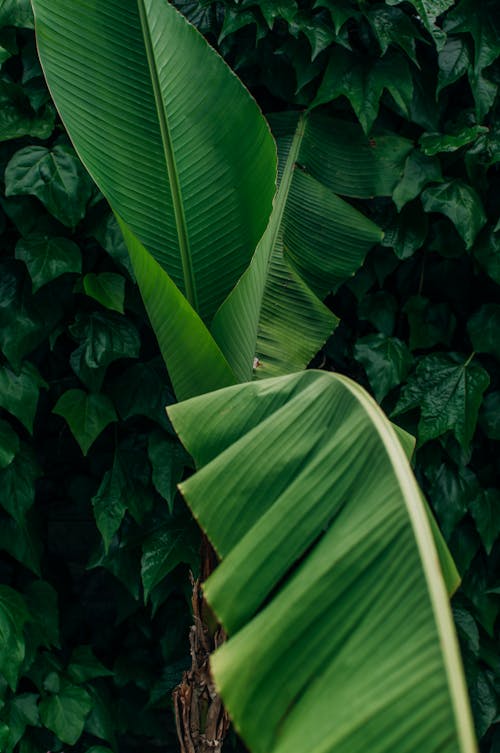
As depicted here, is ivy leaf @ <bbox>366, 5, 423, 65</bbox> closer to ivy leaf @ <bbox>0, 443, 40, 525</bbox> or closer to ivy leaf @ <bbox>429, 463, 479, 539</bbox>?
ivy leaf @ <bbox>429, 463, 479, 539</bbox>

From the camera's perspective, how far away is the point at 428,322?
1.84 m

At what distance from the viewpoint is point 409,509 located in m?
0.80

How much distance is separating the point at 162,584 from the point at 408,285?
835mm

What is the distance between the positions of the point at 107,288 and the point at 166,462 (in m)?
0.37

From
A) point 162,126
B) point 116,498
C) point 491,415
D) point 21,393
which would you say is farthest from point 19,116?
point 491,415

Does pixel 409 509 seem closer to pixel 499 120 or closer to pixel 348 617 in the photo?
pixel 348 617

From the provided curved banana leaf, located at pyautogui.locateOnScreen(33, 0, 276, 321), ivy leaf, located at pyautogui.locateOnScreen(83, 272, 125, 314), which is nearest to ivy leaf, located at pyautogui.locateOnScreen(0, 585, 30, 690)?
ivy leaf, located at pyautogui.locateOnScreen(83, 272, 125, 314)

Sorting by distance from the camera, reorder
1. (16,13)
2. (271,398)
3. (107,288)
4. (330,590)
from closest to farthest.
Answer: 1. (330,590)
2. (271,398)
3. (16,13)
4. (107,288)

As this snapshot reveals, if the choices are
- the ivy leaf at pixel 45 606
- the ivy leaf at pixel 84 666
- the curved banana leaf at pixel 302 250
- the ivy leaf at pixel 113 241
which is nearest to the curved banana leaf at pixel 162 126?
the curved banana leaf at pixel 302 250

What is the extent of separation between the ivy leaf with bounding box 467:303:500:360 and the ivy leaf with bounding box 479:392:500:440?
97 mm

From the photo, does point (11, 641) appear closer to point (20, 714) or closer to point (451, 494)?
point (20, 714)

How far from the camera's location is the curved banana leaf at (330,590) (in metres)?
0.67

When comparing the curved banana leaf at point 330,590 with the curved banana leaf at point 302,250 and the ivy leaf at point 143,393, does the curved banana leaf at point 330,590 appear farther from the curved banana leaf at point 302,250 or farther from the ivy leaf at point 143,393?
the ivy leaf at point 143,393

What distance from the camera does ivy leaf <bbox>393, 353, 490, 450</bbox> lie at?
5.61 ft
